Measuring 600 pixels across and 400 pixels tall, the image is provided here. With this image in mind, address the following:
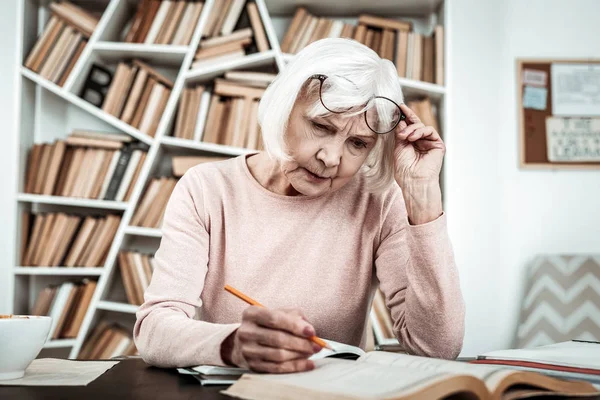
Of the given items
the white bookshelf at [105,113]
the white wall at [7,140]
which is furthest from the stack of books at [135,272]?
the white wall at [7,140]

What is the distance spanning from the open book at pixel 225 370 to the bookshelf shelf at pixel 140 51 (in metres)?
2.10

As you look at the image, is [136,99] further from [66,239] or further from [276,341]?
[276,341]

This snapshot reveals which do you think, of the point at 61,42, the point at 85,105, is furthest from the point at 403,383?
the point at 61,42

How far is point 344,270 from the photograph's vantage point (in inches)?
54.4

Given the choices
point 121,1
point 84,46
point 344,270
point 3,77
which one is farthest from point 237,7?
point 344,270

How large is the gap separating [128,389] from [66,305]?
6.81ft

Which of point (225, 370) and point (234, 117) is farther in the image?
point (234, 117)

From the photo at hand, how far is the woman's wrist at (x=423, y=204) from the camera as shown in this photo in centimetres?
121

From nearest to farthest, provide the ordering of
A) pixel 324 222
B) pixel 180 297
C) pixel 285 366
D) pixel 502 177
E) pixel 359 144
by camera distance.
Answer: pixel 285 366 → pixel 180 297 → pixel 359 144 → pixel 324 222 → pixel 502 177

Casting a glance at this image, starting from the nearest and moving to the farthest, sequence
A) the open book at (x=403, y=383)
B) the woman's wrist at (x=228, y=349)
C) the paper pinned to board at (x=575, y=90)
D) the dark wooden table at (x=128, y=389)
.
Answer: the open book at (x=403, y=383) < the dark wooden table at (x=128, y=389) < the woman's wrist at (x=228, y=349) < the paper pinned to board at (x=575, y=90)

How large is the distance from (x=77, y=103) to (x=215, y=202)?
66.1 inches

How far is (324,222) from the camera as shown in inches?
55.7

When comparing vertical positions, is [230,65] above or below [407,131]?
above

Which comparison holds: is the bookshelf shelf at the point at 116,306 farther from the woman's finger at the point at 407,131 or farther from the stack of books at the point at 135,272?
the woman's finger at the point at 407,131
